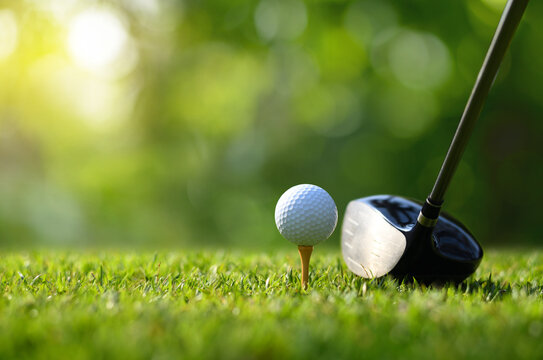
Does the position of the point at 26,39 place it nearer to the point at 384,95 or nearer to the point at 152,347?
the point at 384,95

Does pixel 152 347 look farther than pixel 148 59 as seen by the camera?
No

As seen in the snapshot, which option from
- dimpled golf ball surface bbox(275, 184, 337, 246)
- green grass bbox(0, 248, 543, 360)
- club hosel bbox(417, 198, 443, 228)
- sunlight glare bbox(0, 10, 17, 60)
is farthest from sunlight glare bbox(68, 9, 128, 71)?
club hosel bbox(417, 198, 443, 228)

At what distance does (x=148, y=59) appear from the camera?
14.4m

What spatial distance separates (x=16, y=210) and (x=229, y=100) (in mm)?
8070

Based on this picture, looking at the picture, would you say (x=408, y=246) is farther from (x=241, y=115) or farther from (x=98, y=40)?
(x=98, y=40)

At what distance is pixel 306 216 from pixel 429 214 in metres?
0.66

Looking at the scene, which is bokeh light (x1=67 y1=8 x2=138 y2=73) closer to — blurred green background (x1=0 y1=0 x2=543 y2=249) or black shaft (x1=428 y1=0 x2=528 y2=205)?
blurred green background (x1=0 y1=0 x2=543 y2=249)

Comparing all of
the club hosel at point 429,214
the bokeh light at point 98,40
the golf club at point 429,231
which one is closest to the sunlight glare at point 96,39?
the bokeh light at point 98,40

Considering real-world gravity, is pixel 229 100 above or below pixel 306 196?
below

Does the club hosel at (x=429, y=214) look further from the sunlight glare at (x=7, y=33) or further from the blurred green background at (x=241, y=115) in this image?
the sunlight glare at (x=7, y=33)

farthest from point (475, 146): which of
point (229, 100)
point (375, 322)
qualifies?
point (375, 322)

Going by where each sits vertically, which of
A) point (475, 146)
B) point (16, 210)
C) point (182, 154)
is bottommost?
point (16, 210)

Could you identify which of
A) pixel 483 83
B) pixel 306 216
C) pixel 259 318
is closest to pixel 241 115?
pixel 306 216

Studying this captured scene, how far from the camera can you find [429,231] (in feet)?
8.06
